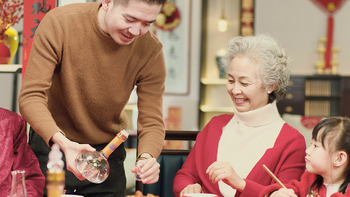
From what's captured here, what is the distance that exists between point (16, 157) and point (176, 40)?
465 centimetres

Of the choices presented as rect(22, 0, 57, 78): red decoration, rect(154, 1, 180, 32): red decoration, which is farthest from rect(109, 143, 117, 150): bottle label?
rect(154, 1, 180, 32): red decoration

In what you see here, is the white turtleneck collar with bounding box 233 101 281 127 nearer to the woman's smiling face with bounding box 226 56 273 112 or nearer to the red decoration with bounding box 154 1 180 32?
the woman's smiling face with bounding box 226 56 273 112

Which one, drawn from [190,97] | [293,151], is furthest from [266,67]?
[190,97]

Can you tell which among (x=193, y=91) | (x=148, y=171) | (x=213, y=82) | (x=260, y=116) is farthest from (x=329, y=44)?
(x=148, y=171)

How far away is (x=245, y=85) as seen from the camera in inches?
65.2

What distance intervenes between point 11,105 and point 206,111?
4233 millimetres

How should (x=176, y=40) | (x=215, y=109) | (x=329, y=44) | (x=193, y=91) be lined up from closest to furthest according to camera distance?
(x=176, y=40) < (x=193, y=91) < (x=215, y=109) < (x=329, y=44)

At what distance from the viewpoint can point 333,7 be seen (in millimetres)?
6668

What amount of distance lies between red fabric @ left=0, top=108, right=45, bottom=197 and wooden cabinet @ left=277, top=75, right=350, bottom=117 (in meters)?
4.97

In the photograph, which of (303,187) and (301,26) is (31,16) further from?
(301,26)

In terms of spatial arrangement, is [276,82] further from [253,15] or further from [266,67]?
[253,15]

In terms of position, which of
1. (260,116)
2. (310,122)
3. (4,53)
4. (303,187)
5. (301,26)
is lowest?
(310,122)

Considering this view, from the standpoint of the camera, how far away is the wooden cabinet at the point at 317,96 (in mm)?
5910

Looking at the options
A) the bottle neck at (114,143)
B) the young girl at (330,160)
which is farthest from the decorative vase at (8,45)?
the young girl at (330,160)
